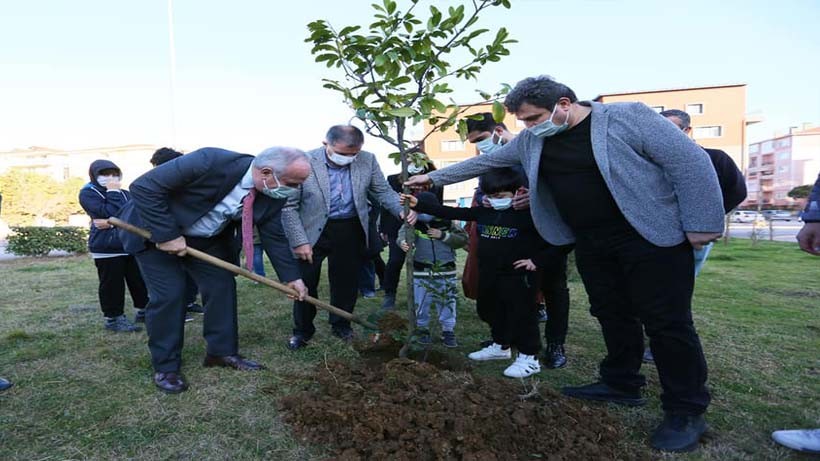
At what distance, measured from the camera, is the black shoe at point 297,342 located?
3680 mm

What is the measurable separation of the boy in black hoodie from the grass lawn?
252 millimetres

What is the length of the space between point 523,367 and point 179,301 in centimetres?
219

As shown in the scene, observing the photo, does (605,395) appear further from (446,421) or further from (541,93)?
(541,93)

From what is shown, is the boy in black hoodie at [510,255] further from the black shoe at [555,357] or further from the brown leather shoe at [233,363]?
the brown leather shoe at [233,363]

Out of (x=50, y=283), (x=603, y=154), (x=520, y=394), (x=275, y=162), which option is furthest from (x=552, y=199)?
(x=50, y=283)

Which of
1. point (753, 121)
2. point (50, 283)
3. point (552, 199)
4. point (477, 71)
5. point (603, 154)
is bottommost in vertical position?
point (50, 283)

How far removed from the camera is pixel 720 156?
9.43ft

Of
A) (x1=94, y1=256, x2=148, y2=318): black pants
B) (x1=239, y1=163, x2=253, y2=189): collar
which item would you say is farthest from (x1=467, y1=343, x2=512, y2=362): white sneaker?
(x1=94, y1=256, x2=148, y2=318): black pants

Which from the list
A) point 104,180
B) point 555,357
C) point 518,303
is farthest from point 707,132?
→ point 104,180

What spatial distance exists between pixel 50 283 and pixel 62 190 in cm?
2079

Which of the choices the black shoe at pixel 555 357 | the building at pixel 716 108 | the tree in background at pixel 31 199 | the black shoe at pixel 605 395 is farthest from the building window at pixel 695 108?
the black shoe at pixel 605 395

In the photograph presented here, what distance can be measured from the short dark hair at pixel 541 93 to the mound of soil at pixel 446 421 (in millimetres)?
1404

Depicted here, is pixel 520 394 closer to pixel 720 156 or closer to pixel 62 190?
pixel 720 156

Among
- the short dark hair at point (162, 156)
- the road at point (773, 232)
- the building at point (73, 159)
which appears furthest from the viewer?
the building at point (73, 159)
